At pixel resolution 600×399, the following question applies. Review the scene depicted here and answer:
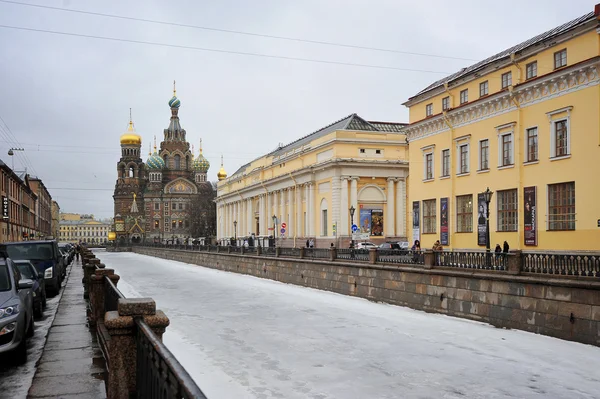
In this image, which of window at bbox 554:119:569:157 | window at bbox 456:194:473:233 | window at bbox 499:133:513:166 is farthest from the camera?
window at bbox 456:194:473:233

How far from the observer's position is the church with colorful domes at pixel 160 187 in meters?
138

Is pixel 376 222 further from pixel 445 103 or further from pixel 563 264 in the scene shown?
pixel 563 264

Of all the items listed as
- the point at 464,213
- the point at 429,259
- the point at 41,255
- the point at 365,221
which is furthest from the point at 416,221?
the point at 41,255

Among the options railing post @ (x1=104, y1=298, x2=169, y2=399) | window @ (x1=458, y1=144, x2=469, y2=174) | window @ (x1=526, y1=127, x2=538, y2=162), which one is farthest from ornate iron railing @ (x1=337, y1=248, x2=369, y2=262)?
railing post @ (x1=104, y1=298, x2=169, y2=399)

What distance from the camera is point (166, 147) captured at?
143500 millimetres

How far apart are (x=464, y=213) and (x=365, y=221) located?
70.4 ft

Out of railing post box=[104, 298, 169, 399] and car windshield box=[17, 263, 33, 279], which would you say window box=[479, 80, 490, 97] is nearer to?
car windshield box=[17, 263, 33, 279]

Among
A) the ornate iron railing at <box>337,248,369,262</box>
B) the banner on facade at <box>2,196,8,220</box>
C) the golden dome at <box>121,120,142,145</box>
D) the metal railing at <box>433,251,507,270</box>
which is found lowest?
the ornate iron railing at <box>337,248,369,262</box>

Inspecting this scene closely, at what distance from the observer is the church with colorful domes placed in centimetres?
13762

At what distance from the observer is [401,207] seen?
5406cm

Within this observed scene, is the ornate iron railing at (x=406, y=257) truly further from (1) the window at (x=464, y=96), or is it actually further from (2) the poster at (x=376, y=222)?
(2) the poster at (x=376, y=222)

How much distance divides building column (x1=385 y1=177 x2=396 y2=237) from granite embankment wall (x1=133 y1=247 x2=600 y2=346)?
82.0 ft

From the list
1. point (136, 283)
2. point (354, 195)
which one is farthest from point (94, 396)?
point (354, 195)

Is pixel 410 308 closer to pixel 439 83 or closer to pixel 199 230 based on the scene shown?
pixel 439 83
